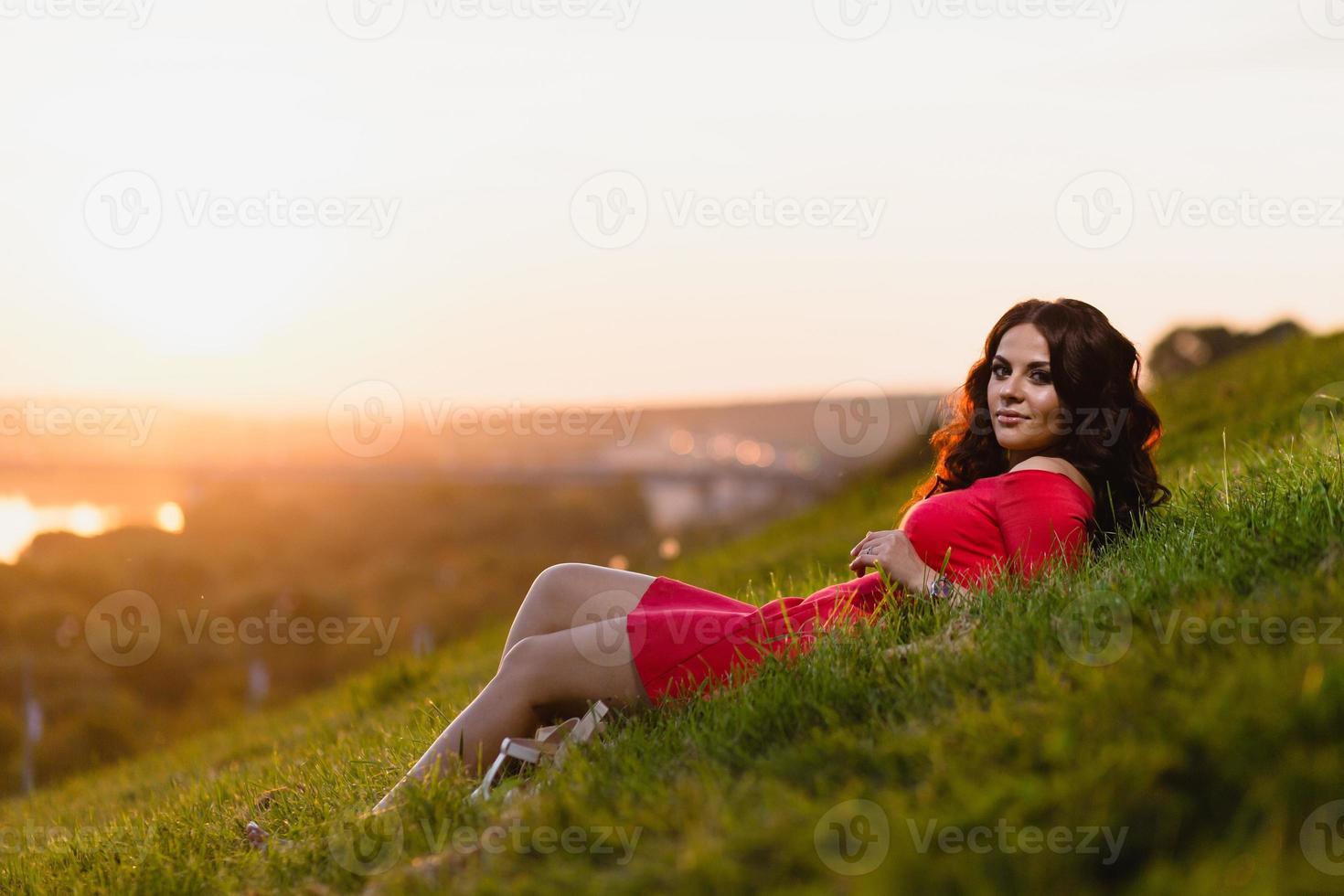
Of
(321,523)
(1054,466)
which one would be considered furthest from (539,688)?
(321,523)

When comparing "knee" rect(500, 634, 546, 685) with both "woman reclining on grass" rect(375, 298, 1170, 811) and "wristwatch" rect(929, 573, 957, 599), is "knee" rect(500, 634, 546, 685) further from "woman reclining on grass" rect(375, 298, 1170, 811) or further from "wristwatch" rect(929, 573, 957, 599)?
"wristwatch" rect(929, 573, 957, 599)

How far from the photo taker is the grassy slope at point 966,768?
203 cm

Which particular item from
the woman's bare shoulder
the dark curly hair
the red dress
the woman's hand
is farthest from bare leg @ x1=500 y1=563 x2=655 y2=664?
the dark curly hair

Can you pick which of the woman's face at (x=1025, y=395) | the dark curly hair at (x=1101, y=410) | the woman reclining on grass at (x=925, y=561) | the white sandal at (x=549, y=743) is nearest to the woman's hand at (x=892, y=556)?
the woman reclining on grass at (x=925, y=561)

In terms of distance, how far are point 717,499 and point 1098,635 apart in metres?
43.2

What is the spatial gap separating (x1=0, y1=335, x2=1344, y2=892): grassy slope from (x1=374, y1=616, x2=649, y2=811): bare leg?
0.22 metres

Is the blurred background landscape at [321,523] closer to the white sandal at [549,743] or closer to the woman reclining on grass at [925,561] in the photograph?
the woman reclining on grass at [925,561]

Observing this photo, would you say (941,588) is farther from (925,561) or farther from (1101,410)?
(1101,410)

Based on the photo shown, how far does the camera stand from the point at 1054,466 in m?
4.00

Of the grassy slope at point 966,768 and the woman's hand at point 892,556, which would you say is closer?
the grassy slope at point 966,768

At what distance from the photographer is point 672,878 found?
2.22m

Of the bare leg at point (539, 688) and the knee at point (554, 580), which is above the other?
the knee at point (554, 580)

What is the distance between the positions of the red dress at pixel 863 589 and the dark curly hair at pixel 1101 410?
0.19 metres

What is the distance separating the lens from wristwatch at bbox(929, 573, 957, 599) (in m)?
3.59
